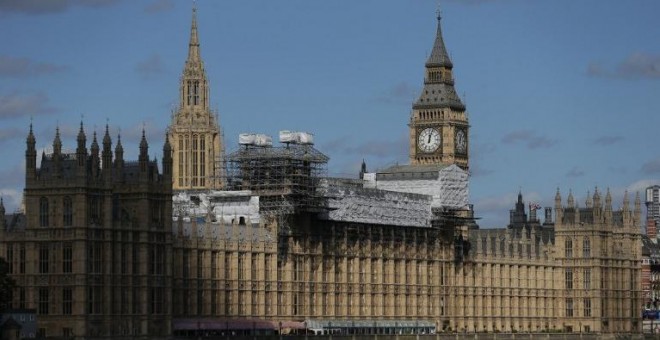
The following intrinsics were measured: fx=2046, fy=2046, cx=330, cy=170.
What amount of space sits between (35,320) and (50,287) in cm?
481

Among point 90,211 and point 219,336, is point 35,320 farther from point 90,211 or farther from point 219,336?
point 219,336

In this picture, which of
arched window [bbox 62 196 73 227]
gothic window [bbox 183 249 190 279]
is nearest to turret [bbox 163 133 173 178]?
arched window [bbox 62 196 73 227]

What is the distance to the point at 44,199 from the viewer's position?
7023 inches

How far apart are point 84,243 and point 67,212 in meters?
3.45

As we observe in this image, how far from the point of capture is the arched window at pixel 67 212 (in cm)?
17712

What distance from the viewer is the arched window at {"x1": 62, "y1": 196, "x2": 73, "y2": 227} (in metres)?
177

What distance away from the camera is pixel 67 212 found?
177m

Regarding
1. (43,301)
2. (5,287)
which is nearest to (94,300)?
(43,301)

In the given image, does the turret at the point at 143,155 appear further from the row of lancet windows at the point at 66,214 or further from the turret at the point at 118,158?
the row of lancet windows at the point at 66,214

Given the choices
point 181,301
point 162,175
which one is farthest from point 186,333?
point 162,175

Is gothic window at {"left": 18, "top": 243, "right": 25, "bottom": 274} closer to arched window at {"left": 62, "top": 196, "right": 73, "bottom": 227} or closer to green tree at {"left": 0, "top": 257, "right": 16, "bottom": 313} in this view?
arched window at {"left": 62, "top": 196, "right": 73, "bottom": 227}

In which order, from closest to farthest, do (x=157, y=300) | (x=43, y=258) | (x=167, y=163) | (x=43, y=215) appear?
(x=43, y=258), (x=43, y=215), (x=157, y=300), (x=167, y=163)

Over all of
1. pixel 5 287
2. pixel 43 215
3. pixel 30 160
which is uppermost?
pixel 30 160

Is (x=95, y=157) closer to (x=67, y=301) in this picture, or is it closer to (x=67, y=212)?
(x=67, y=212)
